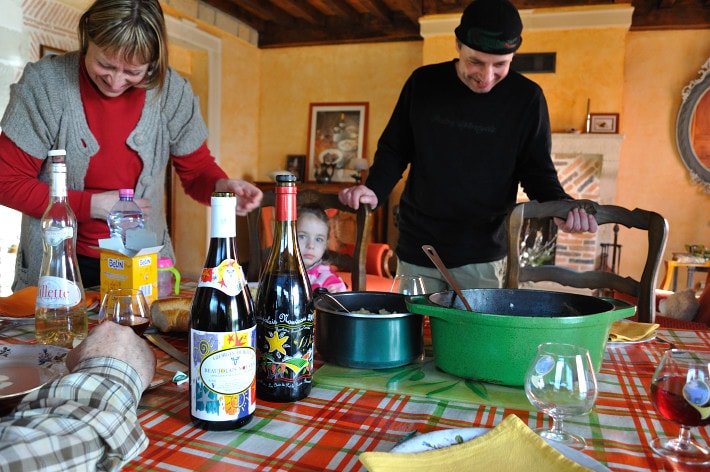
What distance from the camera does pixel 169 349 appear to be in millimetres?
998

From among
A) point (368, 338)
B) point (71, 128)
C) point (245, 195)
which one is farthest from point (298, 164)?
point (368, 338)

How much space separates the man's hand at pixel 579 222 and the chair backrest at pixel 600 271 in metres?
0.03

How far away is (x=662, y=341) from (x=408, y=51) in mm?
4932

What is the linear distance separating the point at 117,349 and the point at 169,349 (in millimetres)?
270

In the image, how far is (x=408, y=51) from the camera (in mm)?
5684

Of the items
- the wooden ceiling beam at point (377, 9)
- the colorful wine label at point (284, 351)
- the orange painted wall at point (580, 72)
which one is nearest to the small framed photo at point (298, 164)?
the wooden ceiling beam at point (377, 9)

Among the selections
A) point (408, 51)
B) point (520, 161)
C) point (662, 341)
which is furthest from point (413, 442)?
point (408, 51)

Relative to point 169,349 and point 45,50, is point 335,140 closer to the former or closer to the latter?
point 45,50

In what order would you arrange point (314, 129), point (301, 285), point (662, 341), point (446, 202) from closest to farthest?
1. point (301, 285)
2. point (662, 341)
3. point (446, 202)
4. point (314, 129)

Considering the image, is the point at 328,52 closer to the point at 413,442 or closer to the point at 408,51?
the point at 408,51

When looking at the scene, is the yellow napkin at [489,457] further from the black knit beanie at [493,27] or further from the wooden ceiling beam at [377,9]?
the wooden ceiling beam at [377,9]

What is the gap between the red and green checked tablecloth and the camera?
0.64 m

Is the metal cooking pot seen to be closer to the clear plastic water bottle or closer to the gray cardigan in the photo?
the clear plastic water bottle

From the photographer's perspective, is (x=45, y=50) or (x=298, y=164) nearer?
(x=45, y=50)
